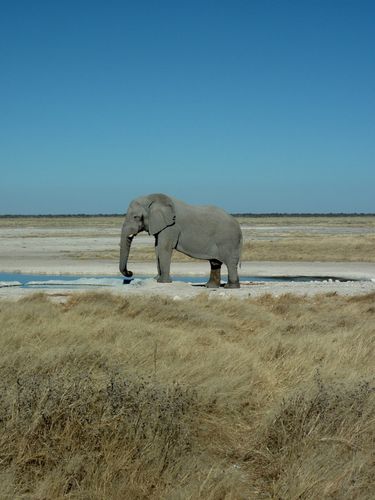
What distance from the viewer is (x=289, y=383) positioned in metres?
7.00

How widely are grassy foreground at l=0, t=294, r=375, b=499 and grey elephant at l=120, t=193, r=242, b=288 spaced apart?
10.2 m

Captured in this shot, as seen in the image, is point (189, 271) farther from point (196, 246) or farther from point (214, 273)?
point (196, 246)

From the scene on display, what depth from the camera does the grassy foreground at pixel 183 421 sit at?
14.5ft

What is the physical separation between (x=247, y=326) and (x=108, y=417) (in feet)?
22.8

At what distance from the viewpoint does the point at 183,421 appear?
17.3 feet

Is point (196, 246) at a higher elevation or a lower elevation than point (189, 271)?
higher

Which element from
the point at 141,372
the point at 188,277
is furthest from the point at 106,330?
the point at 188,277

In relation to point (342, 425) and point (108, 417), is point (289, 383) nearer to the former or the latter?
point (342, 425)

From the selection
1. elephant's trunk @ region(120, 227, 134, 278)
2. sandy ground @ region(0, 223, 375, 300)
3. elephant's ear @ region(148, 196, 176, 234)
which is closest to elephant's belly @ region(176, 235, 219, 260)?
elephant's ear @ region(148, 196, 176, 234)

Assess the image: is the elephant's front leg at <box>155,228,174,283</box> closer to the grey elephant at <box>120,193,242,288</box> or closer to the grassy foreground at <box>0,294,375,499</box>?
the grey elephant at <box>120,193,242,288</box>

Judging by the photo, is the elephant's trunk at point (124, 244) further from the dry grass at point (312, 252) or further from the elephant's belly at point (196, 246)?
the dry grass at point (312, 252)

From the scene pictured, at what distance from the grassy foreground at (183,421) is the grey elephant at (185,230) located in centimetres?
1021

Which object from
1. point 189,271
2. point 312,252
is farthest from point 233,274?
point 312,252

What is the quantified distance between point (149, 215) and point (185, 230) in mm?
1105
